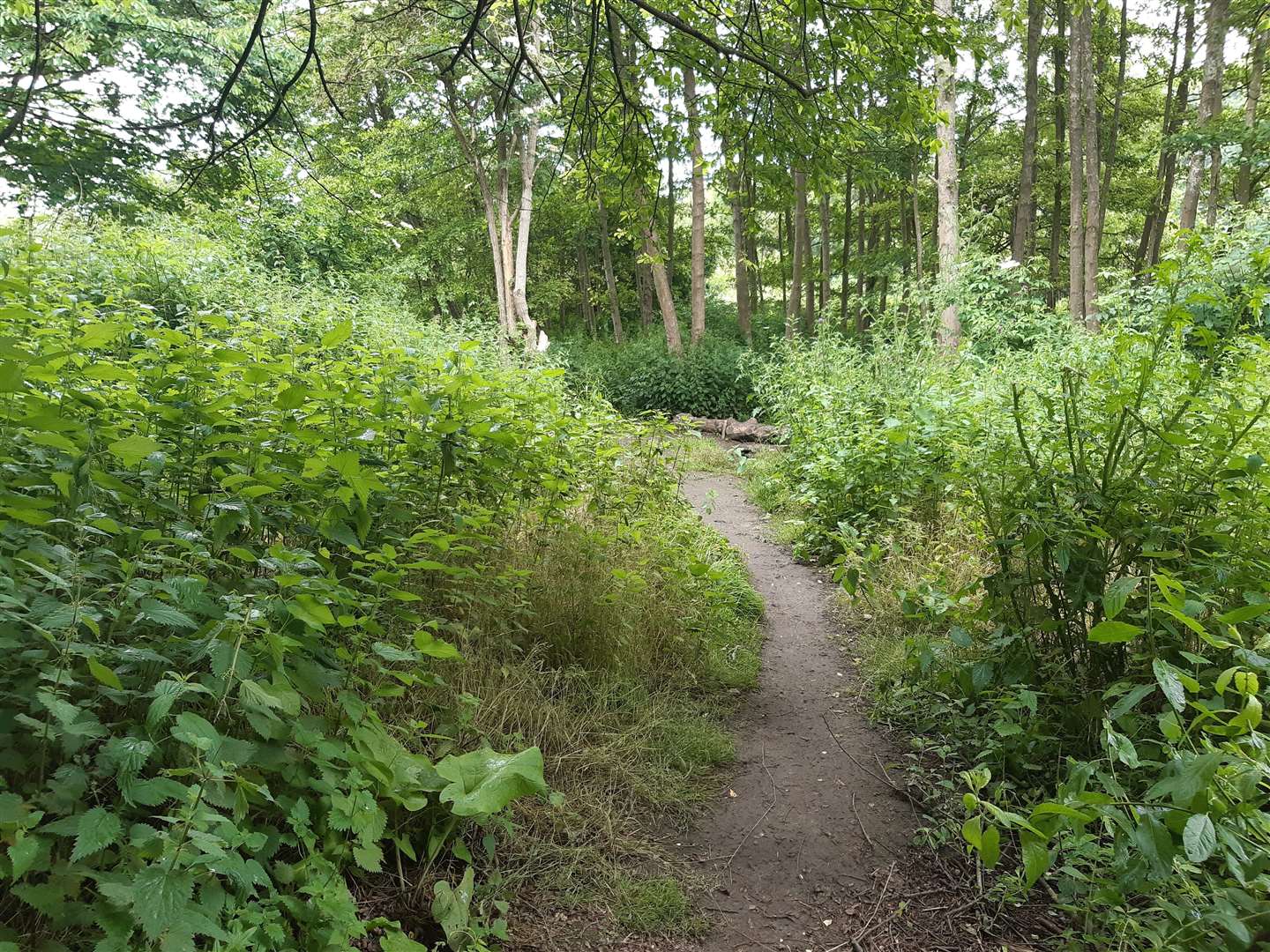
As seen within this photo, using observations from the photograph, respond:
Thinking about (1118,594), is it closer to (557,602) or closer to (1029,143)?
(557,602)

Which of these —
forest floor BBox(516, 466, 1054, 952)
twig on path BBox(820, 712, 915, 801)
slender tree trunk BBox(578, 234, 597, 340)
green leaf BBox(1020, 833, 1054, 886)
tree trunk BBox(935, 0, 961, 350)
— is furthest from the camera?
slender tree trunk BBox(578, 234, 597, 340)

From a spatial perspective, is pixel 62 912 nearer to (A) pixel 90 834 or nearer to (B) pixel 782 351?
(A) pixel 90 834

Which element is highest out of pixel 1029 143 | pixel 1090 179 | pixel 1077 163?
pixel 1029 143

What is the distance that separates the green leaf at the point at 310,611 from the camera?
1780 mm

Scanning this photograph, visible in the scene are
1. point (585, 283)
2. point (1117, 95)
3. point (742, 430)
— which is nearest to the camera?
point (742, 430)

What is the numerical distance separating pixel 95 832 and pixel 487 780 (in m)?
1.16

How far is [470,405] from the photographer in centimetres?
304

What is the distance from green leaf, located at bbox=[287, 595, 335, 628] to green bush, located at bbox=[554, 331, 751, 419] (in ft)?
43.3

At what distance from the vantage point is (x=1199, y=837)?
63.4 inches

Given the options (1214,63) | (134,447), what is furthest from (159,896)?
(1214,63)

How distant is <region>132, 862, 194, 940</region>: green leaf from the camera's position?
125cm

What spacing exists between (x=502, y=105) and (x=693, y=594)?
302cm

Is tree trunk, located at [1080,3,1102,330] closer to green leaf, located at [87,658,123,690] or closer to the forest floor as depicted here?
the forest floor

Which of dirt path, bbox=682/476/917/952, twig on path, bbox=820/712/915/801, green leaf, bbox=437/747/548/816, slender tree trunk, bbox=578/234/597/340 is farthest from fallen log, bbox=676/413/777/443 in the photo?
slender tree trunk, bbox=578/234/597/340
